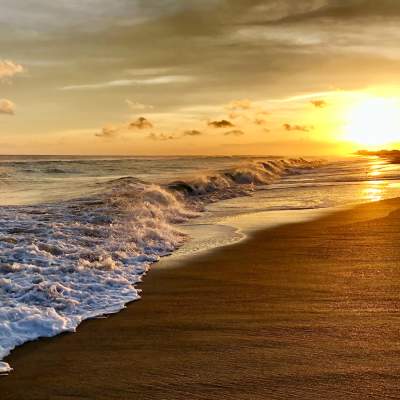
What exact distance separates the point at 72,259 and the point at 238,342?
448 cm

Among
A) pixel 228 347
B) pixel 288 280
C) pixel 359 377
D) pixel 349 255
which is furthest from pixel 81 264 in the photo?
pixel 359 377

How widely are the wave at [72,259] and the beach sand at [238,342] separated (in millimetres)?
370

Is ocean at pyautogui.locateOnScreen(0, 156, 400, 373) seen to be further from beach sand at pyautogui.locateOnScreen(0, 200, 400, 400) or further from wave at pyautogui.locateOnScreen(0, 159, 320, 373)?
beach sand at pyautogui.locateOnScreen(0, 200, 400, 400)

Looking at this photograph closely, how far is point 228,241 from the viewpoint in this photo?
36.8 feet

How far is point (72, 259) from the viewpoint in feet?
28.7

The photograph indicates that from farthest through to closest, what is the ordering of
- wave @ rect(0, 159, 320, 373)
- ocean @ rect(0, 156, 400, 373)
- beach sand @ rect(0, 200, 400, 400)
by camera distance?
ocean @ rect(0, 156, 400, 373) → wave @ rect(0, 159, 320, 373) → beach sand @ rect(0, 200, 400, 400)

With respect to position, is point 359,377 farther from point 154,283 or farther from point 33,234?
point 33,234

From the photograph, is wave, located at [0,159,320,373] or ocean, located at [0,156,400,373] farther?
ocean, located at [0,156,400,373]

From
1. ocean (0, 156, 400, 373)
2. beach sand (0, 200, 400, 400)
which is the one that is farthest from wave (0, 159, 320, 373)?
beach sand (0, 200, 400, 400)

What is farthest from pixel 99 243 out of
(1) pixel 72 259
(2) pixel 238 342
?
(2) pixel 238 342

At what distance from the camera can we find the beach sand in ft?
13.7

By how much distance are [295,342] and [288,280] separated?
2478 mm

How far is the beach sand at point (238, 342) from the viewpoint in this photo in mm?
4168

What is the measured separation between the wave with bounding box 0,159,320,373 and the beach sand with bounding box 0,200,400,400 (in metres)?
0.37
